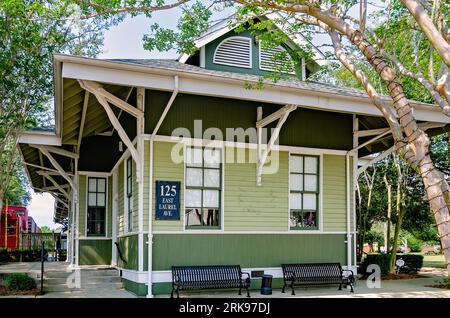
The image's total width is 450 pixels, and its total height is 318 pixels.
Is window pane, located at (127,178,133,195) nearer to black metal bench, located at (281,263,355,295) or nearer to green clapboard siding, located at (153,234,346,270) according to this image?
green clapboard siding, located at (153,234,346,270)

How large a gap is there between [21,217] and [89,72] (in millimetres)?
21876

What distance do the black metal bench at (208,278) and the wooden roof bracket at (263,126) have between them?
6.42 feet

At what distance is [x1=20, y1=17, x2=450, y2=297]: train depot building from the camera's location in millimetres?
9641

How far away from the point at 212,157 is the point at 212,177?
0.42 metres

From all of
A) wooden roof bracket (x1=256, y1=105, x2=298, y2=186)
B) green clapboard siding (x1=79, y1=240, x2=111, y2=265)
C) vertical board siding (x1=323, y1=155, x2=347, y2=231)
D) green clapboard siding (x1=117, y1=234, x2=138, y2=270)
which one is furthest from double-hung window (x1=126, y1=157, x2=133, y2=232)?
green clapboard siding (x1=79, y1=240, x2=111, y2=265)

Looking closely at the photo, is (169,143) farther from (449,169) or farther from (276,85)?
Answer: (449,169)

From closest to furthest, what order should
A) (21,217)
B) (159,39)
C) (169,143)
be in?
(159,39) → (169,143) → (21,217)

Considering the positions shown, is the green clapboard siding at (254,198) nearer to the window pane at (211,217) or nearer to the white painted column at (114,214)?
the window pane at (211,217)

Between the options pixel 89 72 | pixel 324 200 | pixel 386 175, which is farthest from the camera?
pixel 386 175

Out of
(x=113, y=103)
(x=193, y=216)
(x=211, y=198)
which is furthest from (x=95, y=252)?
(x=113, y=103)

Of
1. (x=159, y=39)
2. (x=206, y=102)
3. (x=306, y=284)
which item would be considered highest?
(x=159, y=39)

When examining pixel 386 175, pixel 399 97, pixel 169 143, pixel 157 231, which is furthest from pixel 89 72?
pixel 386 175

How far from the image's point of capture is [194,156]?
1044 centimetres

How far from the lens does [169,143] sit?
10.2m
